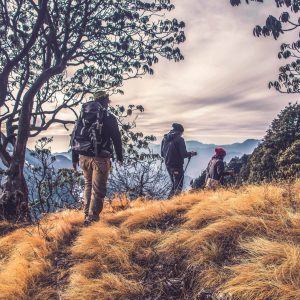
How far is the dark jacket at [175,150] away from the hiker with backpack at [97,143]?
3312 millimetres

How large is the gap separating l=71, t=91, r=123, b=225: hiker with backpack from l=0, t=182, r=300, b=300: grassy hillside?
0.82 meters

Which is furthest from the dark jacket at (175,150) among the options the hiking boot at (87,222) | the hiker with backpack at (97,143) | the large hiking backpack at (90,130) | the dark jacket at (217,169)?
the hiking boot at (87,222)

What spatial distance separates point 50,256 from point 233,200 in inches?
113

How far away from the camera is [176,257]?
13.1 ft

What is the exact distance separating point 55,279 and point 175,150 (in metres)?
5.93

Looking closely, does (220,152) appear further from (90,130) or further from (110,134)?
(90,130)

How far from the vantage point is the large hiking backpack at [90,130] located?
630 cm

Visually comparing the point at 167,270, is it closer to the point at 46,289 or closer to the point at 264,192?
the point at 46,289

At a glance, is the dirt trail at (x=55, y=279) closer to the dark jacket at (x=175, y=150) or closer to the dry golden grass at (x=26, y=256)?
the dry golden grass at (x=26, y=256)

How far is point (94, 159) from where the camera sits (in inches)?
252

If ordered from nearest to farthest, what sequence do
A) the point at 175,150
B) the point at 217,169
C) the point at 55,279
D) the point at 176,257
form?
the point at 176,257 < the point at 55,279 < the point at 175,150 < the point at 217,169

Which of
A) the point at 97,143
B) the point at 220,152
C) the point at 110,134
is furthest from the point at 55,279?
the point at 220,152

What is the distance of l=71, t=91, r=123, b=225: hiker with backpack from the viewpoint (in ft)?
20.8

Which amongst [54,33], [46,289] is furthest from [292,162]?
[46,289]
